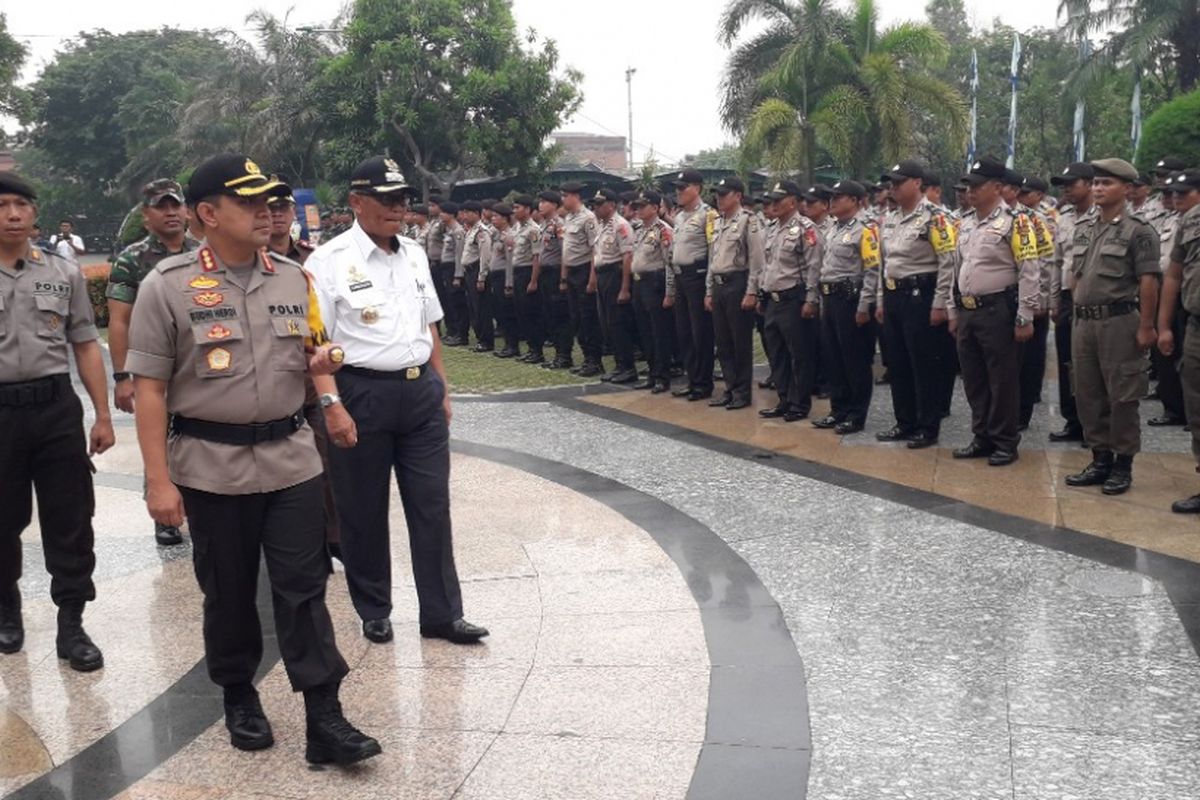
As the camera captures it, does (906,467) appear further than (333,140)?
No

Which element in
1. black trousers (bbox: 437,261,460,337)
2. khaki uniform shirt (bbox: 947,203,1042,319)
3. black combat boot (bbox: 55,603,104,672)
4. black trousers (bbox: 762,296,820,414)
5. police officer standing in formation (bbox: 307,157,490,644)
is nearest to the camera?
police officer standing in formation (bbox: 307,157,490,644)

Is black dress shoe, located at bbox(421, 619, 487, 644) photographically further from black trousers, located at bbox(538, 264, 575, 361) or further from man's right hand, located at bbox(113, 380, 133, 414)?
black trousers, located at bbox(538, 264, 575, 361)

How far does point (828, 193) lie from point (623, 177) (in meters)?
27.4

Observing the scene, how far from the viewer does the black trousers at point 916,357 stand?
27.0 feet

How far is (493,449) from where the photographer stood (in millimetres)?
8828

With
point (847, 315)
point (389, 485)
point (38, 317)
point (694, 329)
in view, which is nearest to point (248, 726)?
point (389, 485)

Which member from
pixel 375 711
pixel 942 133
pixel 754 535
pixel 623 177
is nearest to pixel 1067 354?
pixel 754 535

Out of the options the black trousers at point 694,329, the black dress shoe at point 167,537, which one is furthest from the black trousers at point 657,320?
the black dress shoe at point 167,537

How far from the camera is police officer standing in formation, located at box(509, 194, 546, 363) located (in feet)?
45.7

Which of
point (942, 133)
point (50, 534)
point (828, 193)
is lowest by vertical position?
point (50, 534)

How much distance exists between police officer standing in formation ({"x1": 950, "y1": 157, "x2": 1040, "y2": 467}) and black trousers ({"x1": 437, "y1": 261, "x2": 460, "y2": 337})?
9.82 meters

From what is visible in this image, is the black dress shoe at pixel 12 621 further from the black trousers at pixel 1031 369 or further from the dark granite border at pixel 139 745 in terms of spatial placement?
the black trousers at pixel 1031 369

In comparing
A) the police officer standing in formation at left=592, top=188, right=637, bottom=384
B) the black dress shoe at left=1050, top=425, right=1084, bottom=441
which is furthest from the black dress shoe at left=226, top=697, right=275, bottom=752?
the police officer standing in formation at left=592, top=188, right=637, bottom=384

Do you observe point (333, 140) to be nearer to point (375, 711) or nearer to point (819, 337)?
point (819, 337)
